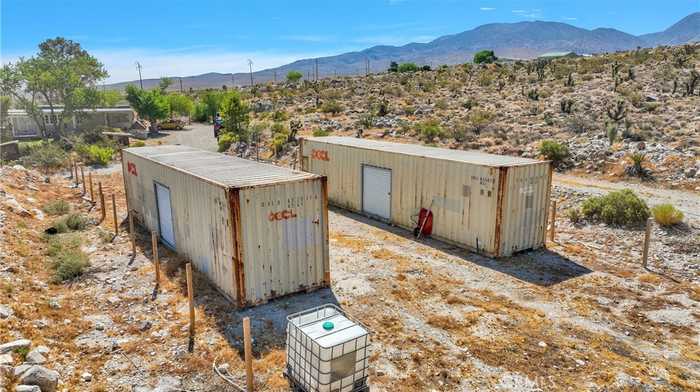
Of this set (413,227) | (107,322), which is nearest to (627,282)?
(413,227)

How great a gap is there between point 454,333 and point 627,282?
499 cm

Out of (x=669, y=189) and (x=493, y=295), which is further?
(x=669, y=189)

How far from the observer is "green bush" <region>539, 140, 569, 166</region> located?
22859 millimetres

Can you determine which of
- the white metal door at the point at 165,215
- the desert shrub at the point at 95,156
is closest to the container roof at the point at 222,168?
the white metal door at the point at 165,215

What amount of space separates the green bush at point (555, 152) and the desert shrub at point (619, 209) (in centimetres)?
796

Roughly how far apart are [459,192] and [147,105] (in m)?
40.5

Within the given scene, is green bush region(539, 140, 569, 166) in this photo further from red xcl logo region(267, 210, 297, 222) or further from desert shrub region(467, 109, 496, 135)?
red xcl logo region(267, 210, 297, 222)

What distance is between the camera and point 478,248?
12.8 metres

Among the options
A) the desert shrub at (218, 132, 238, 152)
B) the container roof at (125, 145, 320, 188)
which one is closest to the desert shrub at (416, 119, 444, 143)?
the desert shrub at (218, 132, 238, 152)

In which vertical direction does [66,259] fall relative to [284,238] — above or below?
below

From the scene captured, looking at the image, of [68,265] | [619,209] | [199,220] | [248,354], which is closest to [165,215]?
[68,265]

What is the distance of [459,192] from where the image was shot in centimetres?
1311

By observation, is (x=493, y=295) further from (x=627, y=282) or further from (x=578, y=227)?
(x=578, y=227)

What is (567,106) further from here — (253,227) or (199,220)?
(253,227)
